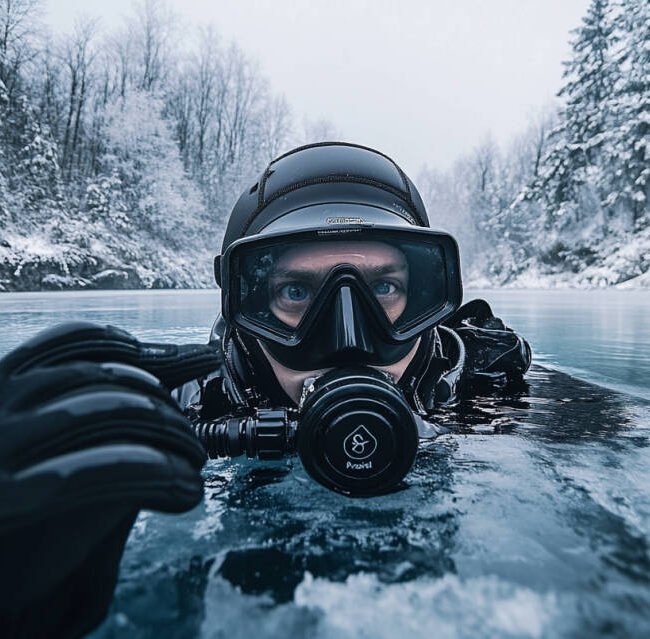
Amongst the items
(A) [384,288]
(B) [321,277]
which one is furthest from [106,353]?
(A) [384,288]

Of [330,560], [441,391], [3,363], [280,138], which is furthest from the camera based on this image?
[280,138]

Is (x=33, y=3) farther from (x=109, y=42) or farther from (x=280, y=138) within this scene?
(x=280, y=138)

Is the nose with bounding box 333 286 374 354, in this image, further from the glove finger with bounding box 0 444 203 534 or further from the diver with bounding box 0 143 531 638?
the glove finger with bounding box 0 444 203 534

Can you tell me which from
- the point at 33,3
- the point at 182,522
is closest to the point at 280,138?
the point at 33,3

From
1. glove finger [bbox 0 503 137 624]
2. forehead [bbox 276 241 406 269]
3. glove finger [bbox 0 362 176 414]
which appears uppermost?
forehead [bbox 276 241 406 269]

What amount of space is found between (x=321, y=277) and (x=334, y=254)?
0.33ft

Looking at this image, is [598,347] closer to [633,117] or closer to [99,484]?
[99,484]

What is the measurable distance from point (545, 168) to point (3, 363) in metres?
28.4

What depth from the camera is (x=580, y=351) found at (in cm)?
482

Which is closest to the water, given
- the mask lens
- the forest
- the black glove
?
the mask lens

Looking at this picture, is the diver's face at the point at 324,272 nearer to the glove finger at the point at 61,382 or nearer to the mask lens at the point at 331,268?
the mask lens at the point at 331,268

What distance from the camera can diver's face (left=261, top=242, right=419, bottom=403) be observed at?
1915 millimetres

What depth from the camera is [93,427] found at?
0.68 metres

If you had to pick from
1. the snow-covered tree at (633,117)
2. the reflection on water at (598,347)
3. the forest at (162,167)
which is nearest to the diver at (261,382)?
the reflection on water at (598,347)
